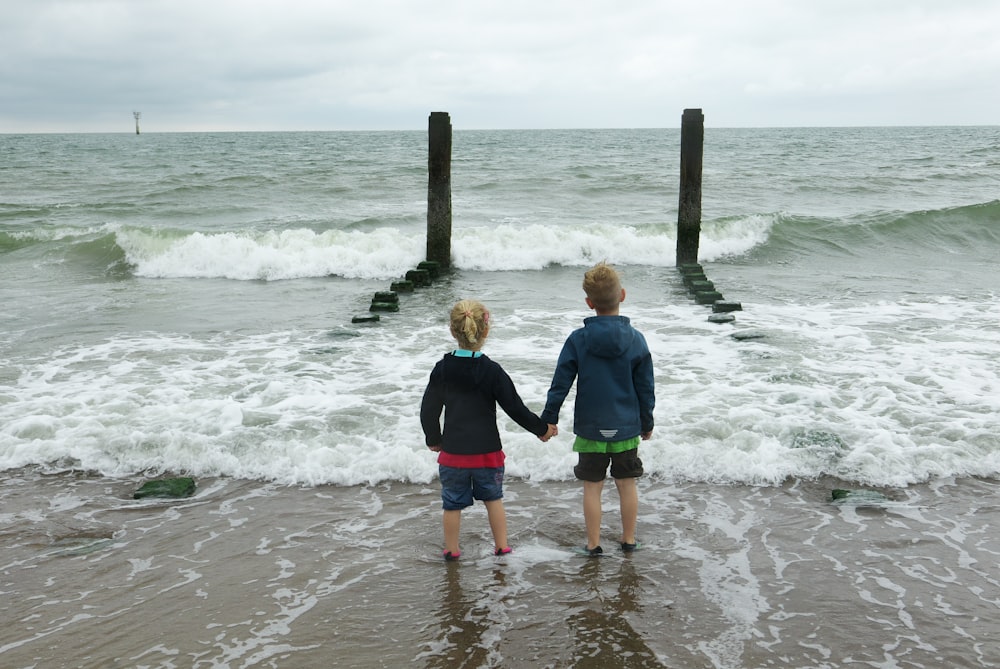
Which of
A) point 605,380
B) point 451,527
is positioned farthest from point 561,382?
point 451,527

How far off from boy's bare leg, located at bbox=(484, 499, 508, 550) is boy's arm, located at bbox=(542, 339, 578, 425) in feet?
1.53

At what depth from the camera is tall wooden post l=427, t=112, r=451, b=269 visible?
12453 mm

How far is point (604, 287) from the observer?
12.7ft

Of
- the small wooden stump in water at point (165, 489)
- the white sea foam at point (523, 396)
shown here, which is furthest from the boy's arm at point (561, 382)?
the small wooden stump in water at point (165, 489)

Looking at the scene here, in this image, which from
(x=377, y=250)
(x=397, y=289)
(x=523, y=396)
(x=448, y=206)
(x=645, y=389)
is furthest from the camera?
(x=377, y=250)

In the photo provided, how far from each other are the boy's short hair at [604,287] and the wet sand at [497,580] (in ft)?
4.05

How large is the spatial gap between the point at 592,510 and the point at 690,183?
30.7ft

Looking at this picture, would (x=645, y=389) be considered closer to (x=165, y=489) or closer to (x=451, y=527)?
(x=451, y=527)

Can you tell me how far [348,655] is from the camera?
322cm

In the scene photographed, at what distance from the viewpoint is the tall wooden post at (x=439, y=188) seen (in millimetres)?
12453

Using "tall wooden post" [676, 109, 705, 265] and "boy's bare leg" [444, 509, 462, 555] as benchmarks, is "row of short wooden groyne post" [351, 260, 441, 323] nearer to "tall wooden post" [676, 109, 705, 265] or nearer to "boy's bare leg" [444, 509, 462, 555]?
"tall wooden post" [676, 109, 705, 265]

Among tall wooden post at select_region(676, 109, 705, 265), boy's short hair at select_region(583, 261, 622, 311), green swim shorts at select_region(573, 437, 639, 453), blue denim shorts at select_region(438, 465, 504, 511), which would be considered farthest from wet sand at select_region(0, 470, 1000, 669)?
tall wooden post at select_region(676, 109, 705, 265)

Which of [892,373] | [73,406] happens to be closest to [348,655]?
[73,406]

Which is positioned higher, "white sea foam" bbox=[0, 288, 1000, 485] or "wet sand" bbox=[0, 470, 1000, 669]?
"white sea foam" bbox=[0, 288, 1000, 485]
